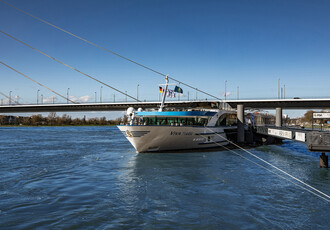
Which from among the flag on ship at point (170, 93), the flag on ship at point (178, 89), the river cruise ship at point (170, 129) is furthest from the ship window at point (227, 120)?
the flag on ship at point (170, 93)

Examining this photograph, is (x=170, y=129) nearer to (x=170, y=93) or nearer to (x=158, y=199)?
(x=170, y=93)

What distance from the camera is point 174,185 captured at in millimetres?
13992

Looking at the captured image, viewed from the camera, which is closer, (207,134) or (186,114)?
(186,114)

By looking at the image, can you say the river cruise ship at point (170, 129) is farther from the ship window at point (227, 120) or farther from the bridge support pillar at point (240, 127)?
the bridge support pillar at point (240, 127)

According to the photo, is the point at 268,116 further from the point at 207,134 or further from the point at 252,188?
the point at 252,188

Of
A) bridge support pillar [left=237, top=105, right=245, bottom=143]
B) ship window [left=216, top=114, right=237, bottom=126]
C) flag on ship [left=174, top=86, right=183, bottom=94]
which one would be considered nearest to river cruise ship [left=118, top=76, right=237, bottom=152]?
ship window [left=216, top=114, right=237, bottom=126]

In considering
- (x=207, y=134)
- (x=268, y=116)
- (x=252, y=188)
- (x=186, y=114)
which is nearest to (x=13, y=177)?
(x=252, y=188)

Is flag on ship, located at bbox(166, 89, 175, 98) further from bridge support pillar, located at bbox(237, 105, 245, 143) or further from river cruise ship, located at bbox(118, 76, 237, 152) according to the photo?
bridge support pillar, located at bbox(237, 105, 245, 143)

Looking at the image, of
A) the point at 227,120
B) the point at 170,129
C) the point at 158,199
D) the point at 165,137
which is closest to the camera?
the point at 158,199

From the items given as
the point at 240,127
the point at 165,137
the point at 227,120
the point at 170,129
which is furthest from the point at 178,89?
the point at 240,127

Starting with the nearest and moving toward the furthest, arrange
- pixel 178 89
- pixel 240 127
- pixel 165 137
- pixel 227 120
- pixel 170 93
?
pixel 165 137
pixel 170 93
pixel 178 89
pixel 227 120
pixel 240 127

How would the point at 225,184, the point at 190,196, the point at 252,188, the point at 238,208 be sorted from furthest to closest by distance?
the point at 225,184
the point at 252,188
the point at 190,196
the point at 238,208

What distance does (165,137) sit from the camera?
26.0m

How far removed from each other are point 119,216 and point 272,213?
5.84 metres
